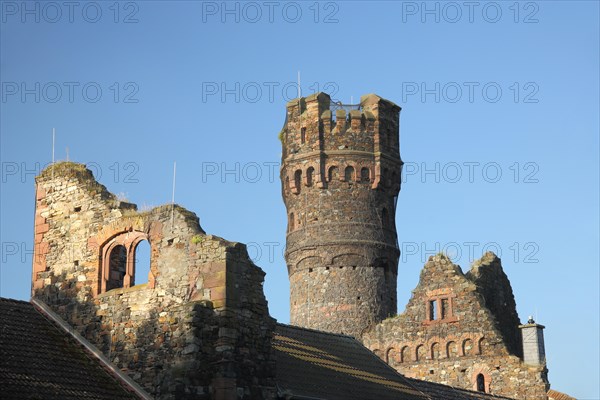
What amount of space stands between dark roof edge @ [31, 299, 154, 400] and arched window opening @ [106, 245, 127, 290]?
1158 millimetres

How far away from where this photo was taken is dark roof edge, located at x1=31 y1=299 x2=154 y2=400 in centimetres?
2150

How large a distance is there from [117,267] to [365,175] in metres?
28.2

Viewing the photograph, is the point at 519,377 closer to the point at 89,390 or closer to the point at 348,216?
the point at 348,216

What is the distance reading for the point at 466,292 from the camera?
38188 mm

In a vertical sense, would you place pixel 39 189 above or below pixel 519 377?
above

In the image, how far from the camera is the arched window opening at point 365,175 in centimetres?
5059

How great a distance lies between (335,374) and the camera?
88.4ft

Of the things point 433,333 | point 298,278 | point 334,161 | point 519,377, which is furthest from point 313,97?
point 519,377

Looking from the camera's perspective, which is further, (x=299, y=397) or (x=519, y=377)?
(x=519, y=377)

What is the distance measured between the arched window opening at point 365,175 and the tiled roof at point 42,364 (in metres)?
28.7

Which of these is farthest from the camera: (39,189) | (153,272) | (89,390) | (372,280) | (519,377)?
(372,280)

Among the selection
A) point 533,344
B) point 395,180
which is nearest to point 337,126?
point 395,180

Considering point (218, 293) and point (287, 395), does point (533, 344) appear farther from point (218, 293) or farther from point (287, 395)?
point (218, 293)

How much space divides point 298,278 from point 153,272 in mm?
27644
